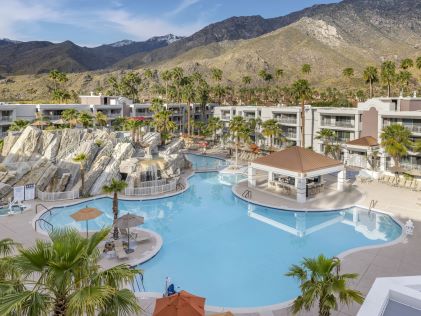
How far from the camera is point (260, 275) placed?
1833 centimetres

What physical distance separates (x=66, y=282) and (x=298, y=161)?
90.2 ft

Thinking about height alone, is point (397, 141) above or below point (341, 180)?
above

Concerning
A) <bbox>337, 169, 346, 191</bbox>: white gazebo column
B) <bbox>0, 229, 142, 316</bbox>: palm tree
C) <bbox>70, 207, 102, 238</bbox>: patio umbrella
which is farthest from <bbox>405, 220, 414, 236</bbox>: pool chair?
<bbox>0, 229, 142, 316</bbox>: palm tree

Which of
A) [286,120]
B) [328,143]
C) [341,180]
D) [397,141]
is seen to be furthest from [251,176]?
[286,120]

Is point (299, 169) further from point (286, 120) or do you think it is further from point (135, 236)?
point (286, 120)

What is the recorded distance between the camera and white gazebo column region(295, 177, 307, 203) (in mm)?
30141

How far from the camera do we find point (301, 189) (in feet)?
99.3

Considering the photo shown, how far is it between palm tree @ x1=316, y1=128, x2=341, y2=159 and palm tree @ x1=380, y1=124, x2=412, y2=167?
9139 mm

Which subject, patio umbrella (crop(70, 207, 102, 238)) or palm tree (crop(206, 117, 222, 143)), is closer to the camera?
patio umbrella (crop(70, 207, 102, 238))

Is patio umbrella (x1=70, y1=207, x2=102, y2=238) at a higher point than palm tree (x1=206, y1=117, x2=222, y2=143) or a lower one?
lower

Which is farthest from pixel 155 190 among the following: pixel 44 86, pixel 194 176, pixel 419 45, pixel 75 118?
pixel 419 45

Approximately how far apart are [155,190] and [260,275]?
17498mm

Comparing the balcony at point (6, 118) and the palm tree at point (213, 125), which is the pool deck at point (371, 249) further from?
the palm tree at point (213, 125)

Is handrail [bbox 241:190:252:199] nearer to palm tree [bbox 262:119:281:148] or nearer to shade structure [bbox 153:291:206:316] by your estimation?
palm tree [bbox 262:119:281:148]
